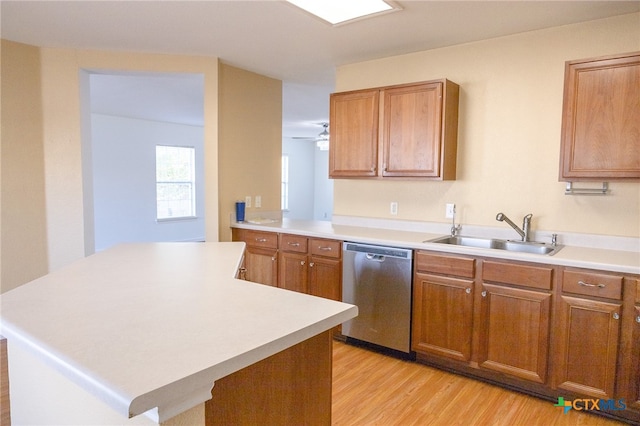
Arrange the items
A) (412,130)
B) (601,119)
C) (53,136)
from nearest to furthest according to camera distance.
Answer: (601,119), (412,130), (53,136)

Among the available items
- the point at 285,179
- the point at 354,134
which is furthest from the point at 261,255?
the point at 285,179

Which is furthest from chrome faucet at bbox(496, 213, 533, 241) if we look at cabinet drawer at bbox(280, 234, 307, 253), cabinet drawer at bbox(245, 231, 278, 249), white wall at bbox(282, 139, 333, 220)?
white wall at bbox(282, 139, 333, 220)

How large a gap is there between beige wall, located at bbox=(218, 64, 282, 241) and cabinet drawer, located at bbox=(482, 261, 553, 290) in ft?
7.86

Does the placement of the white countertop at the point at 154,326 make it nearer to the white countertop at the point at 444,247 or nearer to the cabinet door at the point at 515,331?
the white countertop at the point at 444,247

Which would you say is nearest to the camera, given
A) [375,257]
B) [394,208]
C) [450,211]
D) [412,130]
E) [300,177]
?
[375,257]

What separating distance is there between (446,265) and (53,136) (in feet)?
11.0

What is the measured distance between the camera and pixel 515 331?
2.49 m

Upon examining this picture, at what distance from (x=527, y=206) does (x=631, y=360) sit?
1.15 metres

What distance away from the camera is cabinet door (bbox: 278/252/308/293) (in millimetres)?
3463

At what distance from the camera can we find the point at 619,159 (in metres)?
2.34

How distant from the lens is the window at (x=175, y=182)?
7.71m

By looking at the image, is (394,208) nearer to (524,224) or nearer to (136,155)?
(524,224)

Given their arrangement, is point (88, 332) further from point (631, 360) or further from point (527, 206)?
point (527, 206)

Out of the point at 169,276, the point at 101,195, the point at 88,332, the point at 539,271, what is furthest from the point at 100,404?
the point at 101,195
